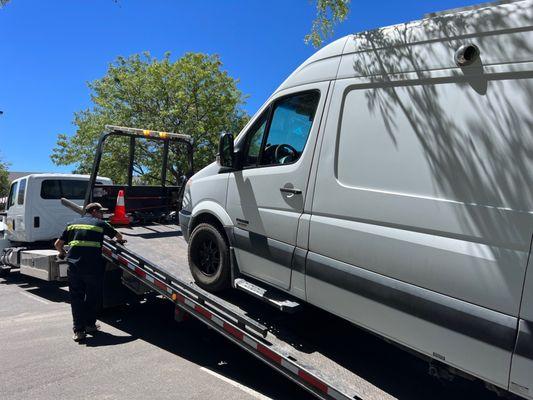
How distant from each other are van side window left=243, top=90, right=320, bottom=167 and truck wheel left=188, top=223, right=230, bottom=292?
85cm

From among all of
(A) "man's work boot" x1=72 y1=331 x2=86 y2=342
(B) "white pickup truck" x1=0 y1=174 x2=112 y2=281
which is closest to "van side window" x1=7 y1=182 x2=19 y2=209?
(B) "white pickup truck" x1=0 y1=174 x2=112 y2=281

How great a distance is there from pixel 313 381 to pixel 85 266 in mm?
3863

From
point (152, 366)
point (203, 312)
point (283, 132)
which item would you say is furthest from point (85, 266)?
point (283, 132)

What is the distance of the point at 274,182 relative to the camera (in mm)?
3859

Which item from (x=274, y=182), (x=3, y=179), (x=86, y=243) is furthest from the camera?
(x=3, y=179)

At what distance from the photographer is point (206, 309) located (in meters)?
4.41

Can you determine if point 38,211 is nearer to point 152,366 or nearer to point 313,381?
point 152,366

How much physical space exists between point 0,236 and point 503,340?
441 inches

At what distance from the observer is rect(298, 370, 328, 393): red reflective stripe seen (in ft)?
10.6

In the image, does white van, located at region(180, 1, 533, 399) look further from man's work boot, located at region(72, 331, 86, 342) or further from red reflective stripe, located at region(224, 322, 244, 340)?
man's work boot, located at region(72, 331, 86, 342)

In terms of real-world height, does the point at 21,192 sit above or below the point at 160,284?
above

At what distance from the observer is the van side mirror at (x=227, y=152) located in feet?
14.5

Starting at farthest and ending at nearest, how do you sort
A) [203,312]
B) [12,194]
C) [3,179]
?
[3,179]
[12,194]
[203,312]

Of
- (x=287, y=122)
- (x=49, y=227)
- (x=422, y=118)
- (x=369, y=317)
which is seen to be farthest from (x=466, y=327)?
(x=49, y=227)
